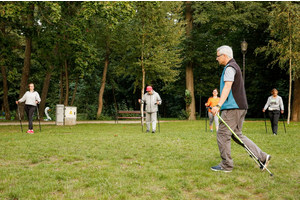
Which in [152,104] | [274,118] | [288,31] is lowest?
[274,118]

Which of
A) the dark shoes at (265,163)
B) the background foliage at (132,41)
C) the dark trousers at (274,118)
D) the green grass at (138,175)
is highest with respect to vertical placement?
the background foliage at (132,41)

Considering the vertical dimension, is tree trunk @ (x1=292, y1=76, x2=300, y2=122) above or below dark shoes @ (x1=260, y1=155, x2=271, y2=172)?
above

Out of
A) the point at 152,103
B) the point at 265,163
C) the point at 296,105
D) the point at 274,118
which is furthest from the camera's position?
the point at 296,105

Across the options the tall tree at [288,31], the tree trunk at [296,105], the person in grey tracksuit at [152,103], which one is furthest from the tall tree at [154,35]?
the tree trunk at [296,105]

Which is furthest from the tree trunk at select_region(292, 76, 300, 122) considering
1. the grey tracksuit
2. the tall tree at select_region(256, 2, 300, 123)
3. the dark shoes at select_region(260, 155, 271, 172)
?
the dark shoes at select_region(260, 155, 271, 172)

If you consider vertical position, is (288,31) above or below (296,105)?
above

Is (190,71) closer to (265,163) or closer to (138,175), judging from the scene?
(265,163)

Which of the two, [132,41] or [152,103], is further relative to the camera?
[132,41]

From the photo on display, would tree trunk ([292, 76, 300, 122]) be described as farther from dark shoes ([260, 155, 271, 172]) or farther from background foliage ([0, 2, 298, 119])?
dark shoes ([260, 155, 271, 172])

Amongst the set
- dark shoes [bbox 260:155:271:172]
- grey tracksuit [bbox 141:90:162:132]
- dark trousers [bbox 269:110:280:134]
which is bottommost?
dark shoes [bbox 260:155:271:172]

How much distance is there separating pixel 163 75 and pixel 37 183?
15.2 meters

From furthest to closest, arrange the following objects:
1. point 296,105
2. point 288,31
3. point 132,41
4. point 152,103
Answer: point 296,105 < point 288,31 < point 132,41 < point 152,103

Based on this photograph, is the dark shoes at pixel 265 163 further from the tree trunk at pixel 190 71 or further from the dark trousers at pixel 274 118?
the tree trunk at pixel 190 71

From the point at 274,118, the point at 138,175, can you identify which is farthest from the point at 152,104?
the point at 138,175
